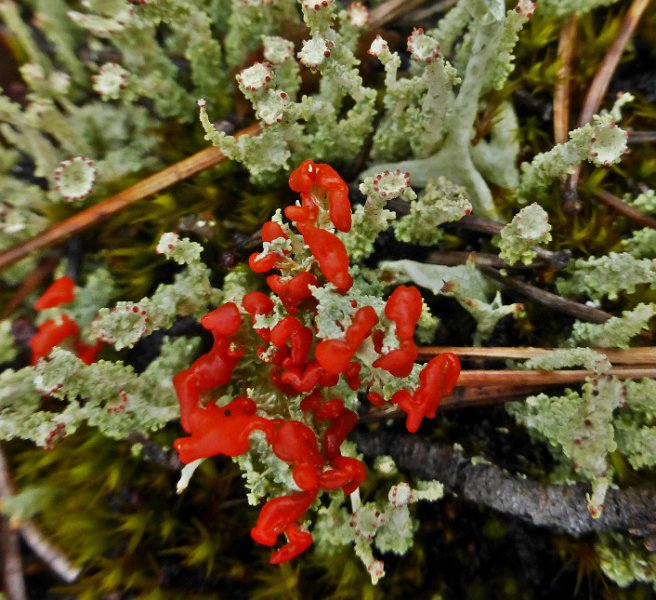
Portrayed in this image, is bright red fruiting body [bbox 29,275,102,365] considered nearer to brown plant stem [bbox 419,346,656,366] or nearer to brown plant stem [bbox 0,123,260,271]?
brown plant stem [bbox 0,123,260,271]

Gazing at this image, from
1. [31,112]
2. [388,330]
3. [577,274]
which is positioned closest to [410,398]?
[388,330]

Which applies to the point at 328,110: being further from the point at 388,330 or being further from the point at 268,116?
the point at 388,330

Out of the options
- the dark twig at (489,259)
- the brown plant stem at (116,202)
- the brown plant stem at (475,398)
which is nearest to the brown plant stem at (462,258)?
the dark twig at (489,259)

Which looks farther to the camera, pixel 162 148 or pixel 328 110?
pixel 162 148

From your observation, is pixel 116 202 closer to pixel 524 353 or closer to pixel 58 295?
pixel 58 295

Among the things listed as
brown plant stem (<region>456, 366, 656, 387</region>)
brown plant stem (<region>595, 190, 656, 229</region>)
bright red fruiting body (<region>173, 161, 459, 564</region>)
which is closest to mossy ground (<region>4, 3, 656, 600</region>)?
brown plant stem (<region>595, 190, 656, 229</region>)

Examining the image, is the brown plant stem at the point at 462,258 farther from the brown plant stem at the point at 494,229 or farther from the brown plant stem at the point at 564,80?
the brown plant stem at the point at 564,80

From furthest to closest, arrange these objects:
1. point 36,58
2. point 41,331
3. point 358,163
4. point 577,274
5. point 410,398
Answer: point 36,58 → point 358,163 → point 41,331 → point 577,274 → point 410,398
